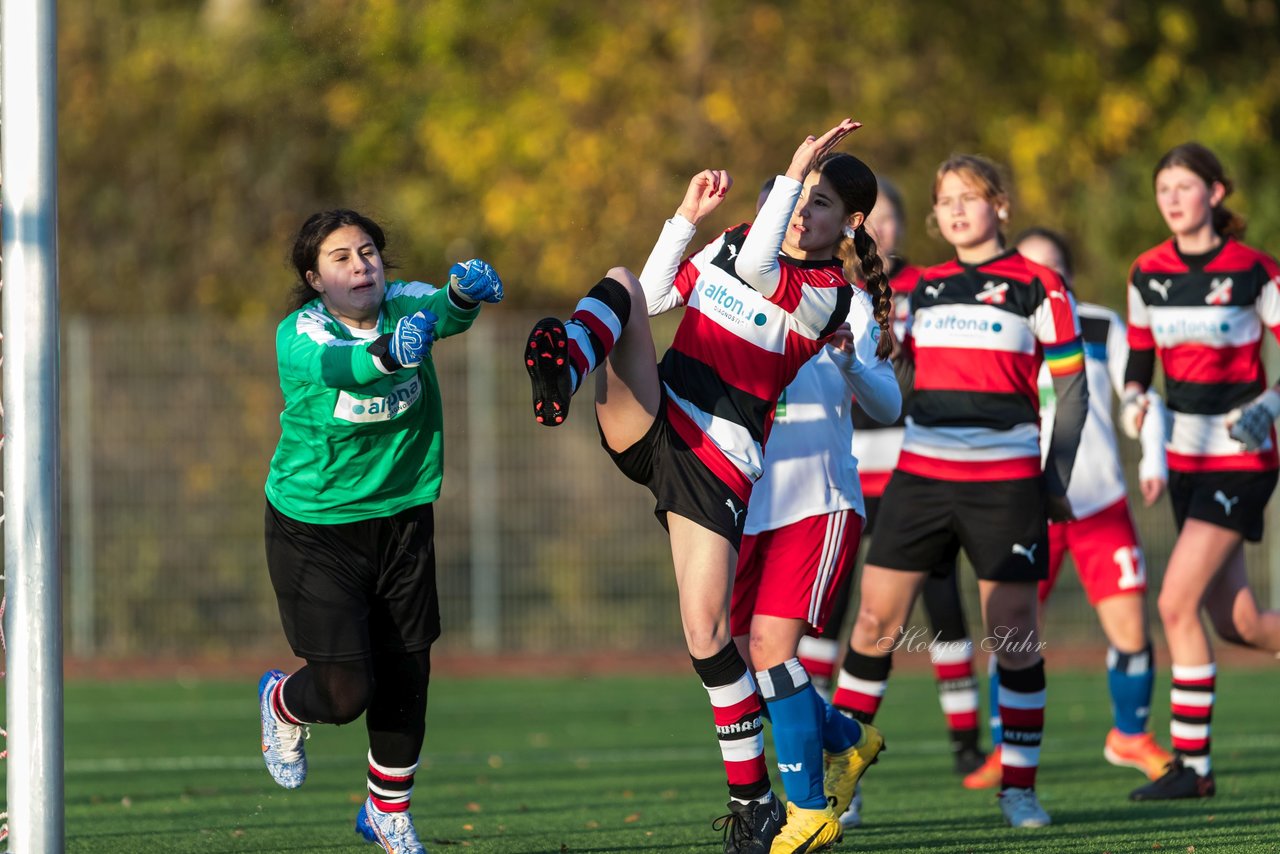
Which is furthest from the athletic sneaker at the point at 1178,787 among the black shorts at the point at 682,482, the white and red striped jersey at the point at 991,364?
the black shorts at the point at 682,482

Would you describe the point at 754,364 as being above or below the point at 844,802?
above

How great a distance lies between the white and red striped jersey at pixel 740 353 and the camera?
5.50 metres

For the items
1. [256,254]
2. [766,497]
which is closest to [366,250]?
[766,497]

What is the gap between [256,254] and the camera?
68.3 feet

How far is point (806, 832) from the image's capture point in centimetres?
543

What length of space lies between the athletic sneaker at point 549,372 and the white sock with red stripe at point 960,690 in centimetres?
379

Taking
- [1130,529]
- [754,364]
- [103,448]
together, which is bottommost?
[103,448]

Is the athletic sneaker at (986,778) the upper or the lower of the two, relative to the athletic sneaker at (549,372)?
lower

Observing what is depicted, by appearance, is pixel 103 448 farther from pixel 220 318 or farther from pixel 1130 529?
pixel 1130 529

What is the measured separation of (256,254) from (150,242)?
1180 mm

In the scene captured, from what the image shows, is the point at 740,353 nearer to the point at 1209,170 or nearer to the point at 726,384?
the point at 726,384

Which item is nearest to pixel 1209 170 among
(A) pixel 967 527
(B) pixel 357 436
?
(A) pixel 967 527

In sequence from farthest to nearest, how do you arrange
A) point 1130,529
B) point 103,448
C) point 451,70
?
point 451,70 < point 103,448 < point 1130,529

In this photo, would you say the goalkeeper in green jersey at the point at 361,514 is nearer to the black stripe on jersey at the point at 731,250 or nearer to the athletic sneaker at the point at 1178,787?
the black stripe on jersey at the point at 731,250
